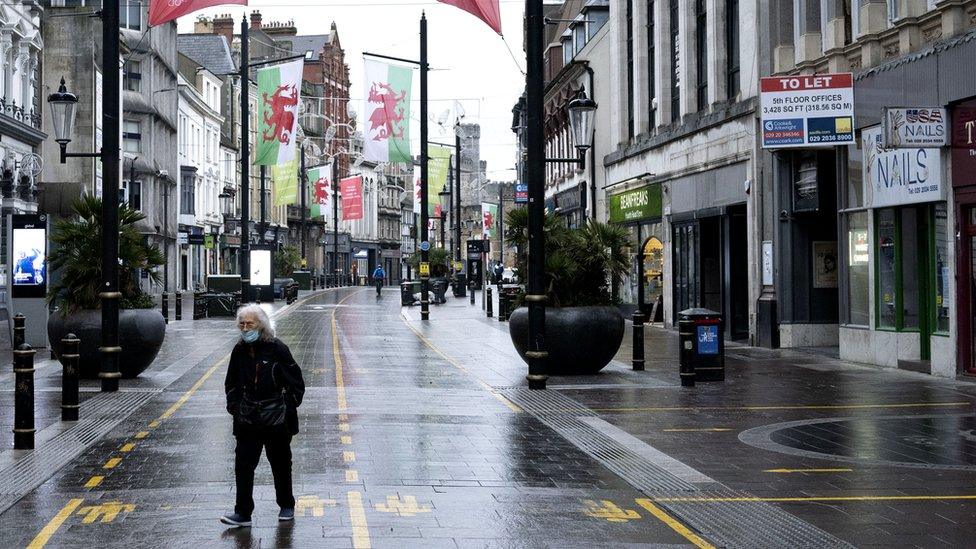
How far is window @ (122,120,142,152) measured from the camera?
64.1 meters

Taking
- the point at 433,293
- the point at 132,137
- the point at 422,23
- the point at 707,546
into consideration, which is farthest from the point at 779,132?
the point at 132,137

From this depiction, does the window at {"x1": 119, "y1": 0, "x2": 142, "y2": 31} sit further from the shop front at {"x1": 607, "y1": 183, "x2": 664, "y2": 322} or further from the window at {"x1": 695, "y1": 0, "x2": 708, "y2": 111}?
the window at {"x1": 695, "y1": 0, "x2": 708, "y2": 111}

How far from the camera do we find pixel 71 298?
1862 cm

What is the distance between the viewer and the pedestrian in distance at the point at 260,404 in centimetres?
845

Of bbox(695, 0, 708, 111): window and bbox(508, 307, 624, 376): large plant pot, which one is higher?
bbox(695, 0, 708, 111): window

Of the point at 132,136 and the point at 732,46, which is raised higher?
the point at 132,136

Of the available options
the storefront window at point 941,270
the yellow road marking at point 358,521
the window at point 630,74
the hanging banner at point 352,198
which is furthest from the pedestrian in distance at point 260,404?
the hanging banner at point 352,198

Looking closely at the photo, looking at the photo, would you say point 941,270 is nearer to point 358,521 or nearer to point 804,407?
point 804,407

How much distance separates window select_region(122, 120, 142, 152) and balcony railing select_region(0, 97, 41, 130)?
69.0ft

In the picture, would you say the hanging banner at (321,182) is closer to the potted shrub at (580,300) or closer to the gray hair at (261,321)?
the potted shrub at (580,300)

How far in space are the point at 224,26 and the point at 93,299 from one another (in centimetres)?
8429

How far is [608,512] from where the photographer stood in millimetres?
9031

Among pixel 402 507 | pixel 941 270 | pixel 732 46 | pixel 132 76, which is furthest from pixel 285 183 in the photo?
pixel 402 507

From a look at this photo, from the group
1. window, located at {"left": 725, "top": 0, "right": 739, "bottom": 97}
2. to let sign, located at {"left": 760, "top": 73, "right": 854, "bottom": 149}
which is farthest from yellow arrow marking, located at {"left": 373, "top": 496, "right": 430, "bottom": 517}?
window, located at {"left": 725, "top": 0, "right": 739, "bottom": 97}
